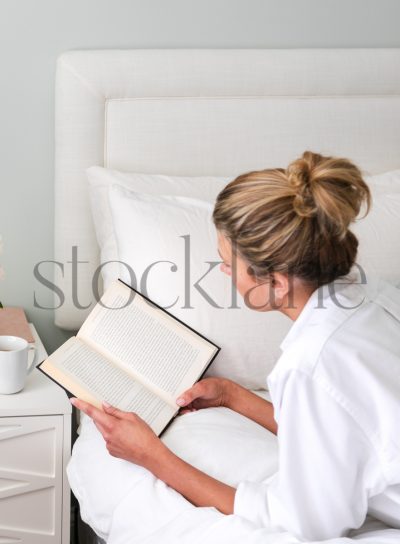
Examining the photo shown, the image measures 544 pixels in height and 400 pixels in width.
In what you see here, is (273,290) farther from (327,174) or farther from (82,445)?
(82,445)

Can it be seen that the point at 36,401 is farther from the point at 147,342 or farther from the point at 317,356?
the point at 317,356

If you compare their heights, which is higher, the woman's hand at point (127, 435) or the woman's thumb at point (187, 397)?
the woman's thumb at point (187, 397)

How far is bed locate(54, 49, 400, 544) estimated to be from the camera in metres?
1.99

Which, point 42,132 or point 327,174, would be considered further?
point 42,132

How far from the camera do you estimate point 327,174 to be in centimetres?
120

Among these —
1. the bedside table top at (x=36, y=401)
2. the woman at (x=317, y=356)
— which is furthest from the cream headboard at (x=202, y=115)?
the woman at (x=317, y=356)

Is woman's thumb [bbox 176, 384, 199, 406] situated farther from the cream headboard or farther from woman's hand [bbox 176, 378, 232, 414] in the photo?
the cream headboard

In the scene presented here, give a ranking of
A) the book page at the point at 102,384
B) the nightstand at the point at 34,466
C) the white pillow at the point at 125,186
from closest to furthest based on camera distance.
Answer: the book page at the point at 102,384 < the nightstand at the point at 34,466 < the white pillow at the point at 125,186

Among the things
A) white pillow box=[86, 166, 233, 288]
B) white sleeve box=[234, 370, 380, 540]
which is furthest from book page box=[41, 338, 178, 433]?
white sleeve box=[234, 370, 380, 540]

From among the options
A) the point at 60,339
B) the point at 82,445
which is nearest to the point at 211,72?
the point at 60,339

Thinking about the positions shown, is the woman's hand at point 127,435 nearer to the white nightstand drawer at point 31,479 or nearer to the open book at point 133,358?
the open book at point 133,358

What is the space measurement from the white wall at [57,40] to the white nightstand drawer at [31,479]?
1.74ft

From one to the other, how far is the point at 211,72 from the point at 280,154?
27 centimetres

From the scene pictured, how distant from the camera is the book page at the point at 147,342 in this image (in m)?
1.62
